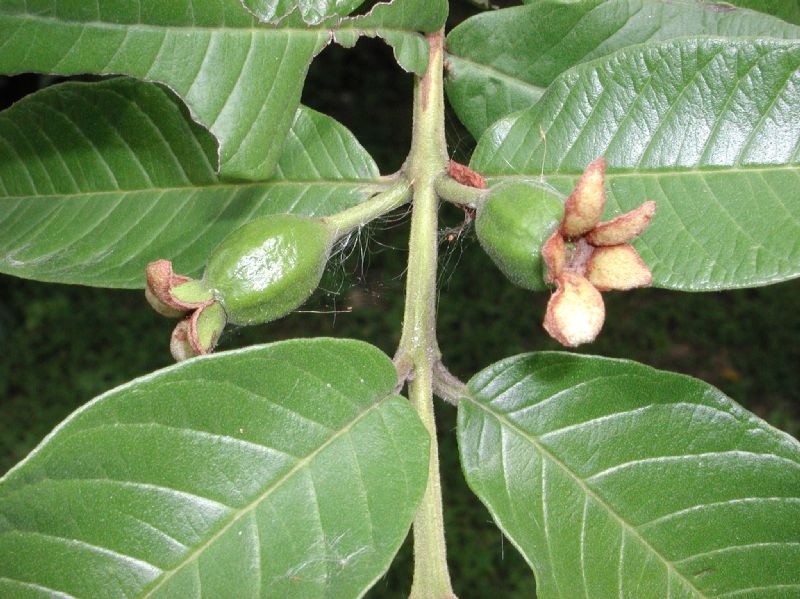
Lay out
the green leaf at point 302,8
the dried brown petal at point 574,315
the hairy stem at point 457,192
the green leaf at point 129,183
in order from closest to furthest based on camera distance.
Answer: the dried brown petal at point 574,315
the green leaf at point 302,8
the hairy stem at point 457,192
the green leaf at point 129,183

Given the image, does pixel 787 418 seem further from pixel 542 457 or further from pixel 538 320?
pixel 542 457

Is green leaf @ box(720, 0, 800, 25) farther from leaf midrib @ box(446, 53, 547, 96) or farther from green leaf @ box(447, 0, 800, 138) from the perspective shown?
leaf midrib @ box(446, 53, 547, 96)

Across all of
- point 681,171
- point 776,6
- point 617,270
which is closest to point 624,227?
point 617,270

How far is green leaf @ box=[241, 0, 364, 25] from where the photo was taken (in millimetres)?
964

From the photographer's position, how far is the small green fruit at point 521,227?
0.95 m

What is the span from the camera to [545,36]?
129 centimetres

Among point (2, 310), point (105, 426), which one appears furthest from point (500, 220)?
point (2, 310)

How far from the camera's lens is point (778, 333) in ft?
12.3

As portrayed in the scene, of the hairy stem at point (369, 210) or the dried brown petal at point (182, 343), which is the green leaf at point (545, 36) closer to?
the hairy stem at point (369, 210)

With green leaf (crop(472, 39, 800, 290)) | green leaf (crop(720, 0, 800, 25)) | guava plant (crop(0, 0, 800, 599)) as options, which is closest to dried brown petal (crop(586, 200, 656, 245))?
guava plant (crop(0, 0, 800, 599))

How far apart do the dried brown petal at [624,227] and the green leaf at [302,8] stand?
40cm

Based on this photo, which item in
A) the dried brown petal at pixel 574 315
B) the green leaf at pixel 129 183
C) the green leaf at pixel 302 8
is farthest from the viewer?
the green leaf at pixel 129 183

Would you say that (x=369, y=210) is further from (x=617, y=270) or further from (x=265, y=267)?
(x=617, y=270)

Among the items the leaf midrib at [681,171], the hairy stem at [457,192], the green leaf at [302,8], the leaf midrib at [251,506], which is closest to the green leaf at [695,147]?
the leaf midrib at [681,171]
